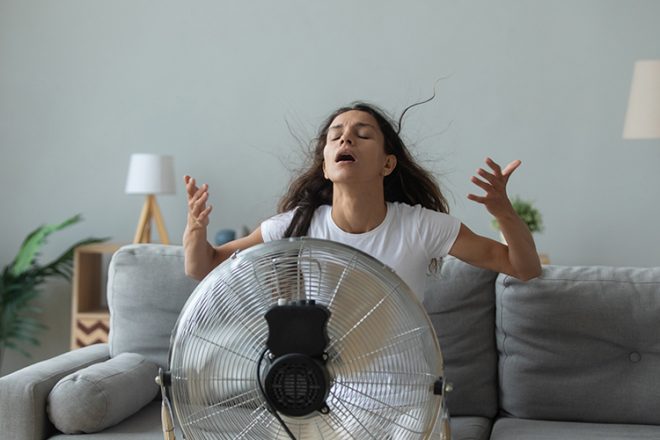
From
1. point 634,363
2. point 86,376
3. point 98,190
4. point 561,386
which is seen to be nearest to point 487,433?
point 561,386

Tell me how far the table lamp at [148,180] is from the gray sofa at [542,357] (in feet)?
Result: 5.65

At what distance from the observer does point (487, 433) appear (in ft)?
7.07

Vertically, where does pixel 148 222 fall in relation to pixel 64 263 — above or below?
above

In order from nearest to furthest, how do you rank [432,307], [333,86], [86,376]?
1. [86,376]
2. [432,307]
3. [333,86]

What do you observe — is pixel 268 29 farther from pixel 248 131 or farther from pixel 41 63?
pixel 41 63

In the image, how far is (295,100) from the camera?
4.28 m

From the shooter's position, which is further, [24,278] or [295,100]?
[295,100]

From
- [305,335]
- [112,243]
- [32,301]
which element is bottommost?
[32,301]

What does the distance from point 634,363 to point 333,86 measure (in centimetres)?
237

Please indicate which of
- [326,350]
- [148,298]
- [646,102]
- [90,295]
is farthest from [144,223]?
[326,350]

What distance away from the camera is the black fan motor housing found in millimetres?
1352

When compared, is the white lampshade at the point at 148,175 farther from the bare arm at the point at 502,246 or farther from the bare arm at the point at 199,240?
the bare arm at the point at 502,246

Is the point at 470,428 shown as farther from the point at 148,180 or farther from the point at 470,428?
the point at 148,180

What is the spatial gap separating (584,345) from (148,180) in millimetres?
2310
